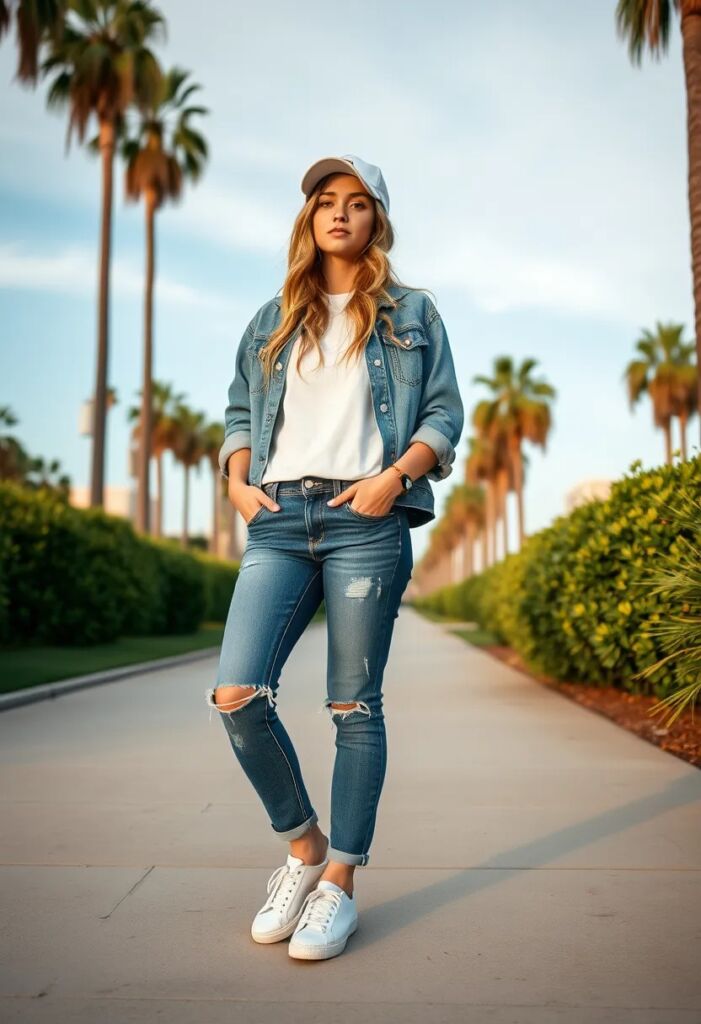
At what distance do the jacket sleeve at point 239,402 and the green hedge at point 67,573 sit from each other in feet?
36.8

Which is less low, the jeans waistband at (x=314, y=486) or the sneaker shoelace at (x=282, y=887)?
the jeans waistband at (x=314, y=486)

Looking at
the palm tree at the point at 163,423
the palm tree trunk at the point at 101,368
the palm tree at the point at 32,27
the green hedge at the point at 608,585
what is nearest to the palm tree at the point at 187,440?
the palm tree at the point at 163,423

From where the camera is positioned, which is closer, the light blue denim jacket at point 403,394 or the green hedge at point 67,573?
the light blue denim jacket at point 403,394

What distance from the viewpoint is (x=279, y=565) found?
3.08m

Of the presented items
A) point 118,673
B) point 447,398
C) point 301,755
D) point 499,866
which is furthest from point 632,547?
point 118,673

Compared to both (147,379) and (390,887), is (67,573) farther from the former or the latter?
(390,887)

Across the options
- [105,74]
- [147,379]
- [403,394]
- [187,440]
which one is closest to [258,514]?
[403,394]

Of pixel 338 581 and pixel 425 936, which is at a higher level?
pixel 338 581

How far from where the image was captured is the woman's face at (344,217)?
3.26 metres

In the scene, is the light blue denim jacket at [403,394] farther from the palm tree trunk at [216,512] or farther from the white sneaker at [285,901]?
the palm tree trunk at [216,512]

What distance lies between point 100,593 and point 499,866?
16.5 m

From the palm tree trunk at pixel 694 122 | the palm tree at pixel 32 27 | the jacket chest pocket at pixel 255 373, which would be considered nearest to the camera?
the jacket chest pocket at pixel 255 373

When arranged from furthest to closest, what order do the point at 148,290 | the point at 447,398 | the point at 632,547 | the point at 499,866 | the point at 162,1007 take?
the point at 148,290, the point at 632,547, the point at 499,866, the point at 447,398, the point at 162,1007

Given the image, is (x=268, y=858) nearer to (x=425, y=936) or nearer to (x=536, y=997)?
(x=425, y=936)
